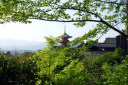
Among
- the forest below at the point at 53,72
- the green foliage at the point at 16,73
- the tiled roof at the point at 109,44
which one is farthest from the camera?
the tiled roof at the point at 109,44

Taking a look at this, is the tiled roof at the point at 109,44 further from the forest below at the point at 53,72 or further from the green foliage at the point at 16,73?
the green foliage at the point at 16,73

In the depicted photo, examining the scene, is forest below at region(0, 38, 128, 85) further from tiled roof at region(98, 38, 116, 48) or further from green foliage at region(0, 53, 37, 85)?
tiled roof at region(98, 38, 116, 48)

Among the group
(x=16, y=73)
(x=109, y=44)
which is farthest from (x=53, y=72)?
(x=109, y=44)

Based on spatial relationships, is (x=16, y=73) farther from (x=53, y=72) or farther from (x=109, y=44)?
(x=109, y=44)

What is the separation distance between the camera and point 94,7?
4355 mm

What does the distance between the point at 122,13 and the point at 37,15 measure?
269 centimetres

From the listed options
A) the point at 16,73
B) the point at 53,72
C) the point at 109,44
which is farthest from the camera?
the point at 109,44

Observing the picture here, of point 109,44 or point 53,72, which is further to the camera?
point 109,44

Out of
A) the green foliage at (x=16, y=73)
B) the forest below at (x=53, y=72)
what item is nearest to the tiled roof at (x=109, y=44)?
the forest below at (x=53, y=72)

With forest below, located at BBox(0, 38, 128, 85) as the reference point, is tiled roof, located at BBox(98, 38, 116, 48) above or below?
below

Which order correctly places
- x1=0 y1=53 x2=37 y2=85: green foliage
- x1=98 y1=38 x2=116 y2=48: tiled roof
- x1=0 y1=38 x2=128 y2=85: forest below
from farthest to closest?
x1=98 y1=38 x2=116 y2=48: tiled roof → x1=0 y1=53 x2=37 y2=85: green foliage → x1=0 y1=38 x2=128 y2=85: forest below

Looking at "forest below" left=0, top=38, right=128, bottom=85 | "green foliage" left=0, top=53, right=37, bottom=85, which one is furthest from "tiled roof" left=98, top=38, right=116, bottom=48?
"green foliage" left=0, top=53, right=37, bottom=85

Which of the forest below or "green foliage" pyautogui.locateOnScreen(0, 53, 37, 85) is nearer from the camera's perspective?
the forest below

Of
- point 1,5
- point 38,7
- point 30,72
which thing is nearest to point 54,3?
point 38,7
